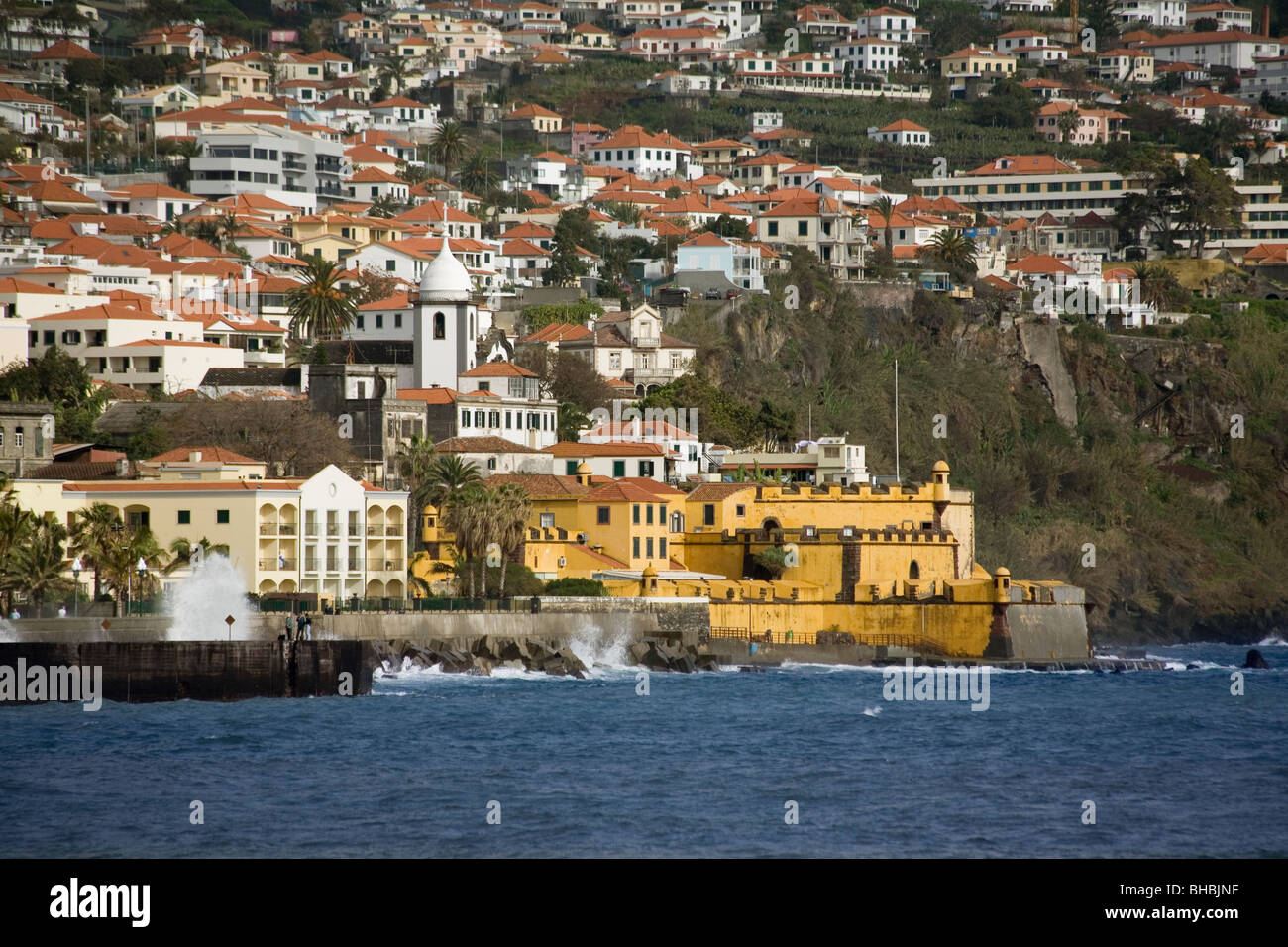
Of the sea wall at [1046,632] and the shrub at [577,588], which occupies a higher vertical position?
the shrub at [577,588]

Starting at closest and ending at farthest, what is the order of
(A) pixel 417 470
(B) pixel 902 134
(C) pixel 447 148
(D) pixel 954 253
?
1. (A) pixel 417 470
2. (D) pixel 954 253
3. (C) pixel 447 148
4. (B) pixel 902 134

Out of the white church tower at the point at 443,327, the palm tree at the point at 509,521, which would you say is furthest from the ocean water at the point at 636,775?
the white church tower at the point at 443,327

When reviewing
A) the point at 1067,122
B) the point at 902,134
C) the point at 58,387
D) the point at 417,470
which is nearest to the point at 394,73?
the point at 902,134

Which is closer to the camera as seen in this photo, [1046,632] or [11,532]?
[11,532]

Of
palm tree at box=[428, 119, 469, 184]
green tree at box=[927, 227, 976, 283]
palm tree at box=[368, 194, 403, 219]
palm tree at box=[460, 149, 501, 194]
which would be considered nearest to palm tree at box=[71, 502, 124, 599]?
palm tree at box=[368, 194, 403, 219]

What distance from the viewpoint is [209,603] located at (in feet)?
198

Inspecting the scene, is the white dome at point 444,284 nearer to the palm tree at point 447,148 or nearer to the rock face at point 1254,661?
the rock face at point 1254,661

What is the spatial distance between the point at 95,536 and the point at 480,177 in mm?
91623

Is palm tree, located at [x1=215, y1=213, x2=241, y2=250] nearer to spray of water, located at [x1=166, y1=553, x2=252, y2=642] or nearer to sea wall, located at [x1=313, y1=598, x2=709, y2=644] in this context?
sea wall, located at [x1=313, y1=598, x2=709, y2=644]

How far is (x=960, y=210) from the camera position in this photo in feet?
486

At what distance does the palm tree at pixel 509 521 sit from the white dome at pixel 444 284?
23985 millimetres

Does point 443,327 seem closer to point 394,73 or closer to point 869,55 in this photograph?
point 394,73

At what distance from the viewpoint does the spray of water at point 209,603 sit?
56.4 meters

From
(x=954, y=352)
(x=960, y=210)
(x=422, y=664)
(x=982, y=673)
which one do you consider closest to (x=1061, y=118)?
(x=960, y=210)
